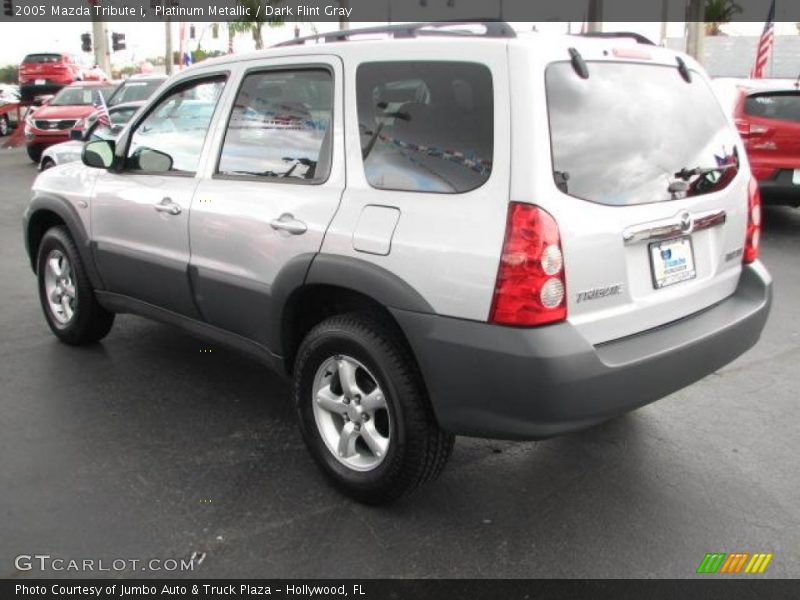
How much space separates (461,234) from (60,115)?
51.2 ft

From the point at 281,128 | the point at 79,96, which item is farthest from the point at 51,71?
the point at 281,128

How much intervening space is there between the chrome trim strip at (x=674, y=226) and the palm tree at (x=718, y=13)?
136 ft

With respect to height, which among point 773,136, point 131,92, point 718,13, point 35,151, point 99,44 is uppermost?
point 718,13

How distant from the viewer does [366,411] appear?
308 centimetres

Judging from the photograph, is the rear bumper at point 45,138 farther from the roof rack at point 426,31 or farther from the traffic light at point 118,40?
the traffic light at point 118,40

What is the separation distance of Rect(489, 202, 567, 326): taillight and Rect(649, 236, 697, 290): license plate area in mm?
503

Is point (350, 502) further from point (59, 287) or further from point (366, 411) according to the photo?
point (59, 287)

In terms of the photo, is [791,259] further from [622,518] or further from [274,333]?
[274,333]

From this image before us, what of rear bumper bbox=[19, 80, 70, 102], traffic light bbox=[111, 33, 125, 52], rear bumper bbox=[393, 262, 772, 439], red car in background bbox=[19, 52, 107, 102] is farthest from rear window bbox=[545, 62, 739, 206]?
traffic light bbox=[111, 33, 125, 52]

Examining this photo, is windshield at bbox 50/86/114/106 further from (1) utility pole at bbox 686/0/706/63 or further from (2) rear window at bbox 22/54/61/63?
(1) utility pole at bbox 686/0/706/63

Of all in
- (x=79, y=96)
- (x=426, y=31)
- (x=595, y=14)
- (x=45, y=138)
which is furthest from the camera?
(x=595, y=14)

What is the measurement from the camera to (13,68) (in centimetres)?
8688

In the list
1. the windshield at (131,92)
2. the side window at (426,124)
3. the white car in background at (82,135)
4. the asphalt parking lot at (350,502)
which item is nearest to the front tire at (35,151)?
the windshield at (131,92)

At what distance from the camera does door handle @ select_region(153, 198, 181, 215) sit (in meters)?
3.83
